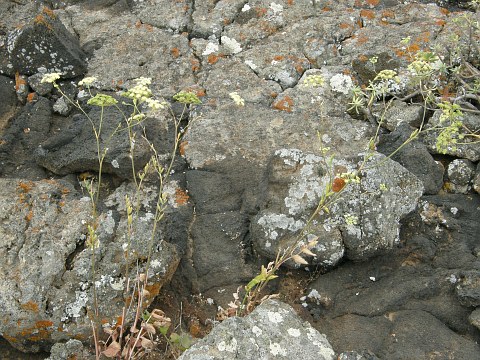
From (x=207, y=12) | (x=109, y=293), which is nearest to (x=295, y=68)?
(x=207, y=12)

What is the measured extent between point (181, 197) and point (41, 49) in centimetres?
215

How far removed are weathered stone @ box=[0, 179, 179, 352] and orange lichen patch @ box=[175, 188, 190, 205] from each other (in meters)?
0.30

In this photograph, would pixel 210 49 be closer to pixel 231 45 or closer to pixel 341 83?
pixel 231 45

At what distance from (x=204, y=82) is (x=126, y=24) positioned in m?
1.33

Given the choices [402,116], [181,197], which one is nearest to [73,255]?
[181,197]

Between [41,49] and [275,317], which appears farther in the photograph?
[41,49]

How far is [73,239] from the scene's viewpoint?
349cm

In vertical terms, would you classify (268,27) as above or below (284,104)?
above

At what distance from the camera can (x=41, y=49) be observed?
16.0 ft

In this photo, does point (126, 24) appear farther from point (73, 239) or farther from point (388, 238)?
point (388, 238)

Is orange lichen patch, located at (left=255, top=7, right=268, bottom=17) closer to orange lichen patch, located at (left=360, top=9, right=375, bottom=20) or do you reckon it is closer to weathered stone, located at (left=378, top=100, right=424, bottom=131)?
orange lichen patch, located at (left=360, top=9, right=375, bottom=20)

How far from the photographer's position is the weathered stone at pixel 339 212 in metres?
3.47

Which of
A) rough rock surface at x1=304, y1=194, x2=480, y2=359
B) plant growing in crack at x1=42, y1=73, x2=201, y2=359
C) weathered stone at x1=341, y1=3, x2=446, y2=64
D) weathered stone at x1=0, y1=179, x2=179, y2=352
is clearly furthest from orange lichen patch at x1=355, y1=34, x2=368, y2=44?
weathered stone at x1=0, y1=179, x2=179, y2=352

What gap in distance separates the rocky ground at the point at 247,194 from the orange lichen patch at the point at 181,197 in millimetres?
13
